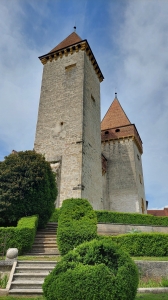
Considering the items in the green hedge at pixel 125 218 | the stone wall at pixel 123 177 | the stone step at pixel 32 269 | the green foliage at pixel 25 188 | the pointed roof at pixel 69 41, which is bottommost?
the stone step at pixel 32 269

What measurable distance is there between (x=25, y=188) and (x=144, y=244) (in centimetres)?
637

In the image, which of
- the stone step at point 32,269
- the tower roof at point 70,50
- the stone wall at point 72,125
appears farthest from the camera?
the tower roof at point 70,50

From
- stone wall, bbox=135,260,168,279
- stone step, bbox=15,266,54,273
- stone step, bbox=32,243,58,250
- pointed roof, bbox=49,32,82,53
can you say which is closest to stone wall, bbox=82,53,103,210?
pointed roof, bbox=49,32,82,53

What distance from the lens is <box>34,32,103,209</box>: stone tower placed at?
58.2 ft

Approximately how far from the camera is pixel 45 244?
421 inches

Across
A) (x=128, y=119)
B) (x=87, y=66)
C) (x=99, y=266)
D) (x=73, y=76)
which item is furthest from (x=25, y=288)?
(x=128, y=119)

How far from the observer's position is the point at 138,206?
24.4m

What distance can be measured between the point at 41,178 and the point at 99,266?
9092 millimetres

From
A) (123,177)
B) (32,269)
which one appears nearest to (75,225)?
(32,269)

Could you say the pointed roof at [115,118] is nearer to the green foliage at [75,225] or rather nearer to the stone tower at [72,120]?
the stone tower at [72,120]

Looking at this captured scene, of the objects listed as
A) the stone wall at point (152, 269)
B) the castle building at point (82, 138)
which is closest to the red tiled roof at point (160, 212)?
the castle building at point (82, 138)

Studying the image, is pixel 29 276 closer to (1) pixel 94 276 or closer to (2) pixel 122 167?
(1) pixel 94 276

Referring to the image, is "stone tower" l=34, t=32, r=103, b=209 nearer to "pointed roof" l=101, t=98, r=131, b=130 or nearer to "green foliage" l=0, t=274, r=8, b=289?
"pointed roof" l=101, t=98, r=131, b=130

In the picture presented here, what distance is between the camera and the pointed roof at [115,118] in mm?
30047
